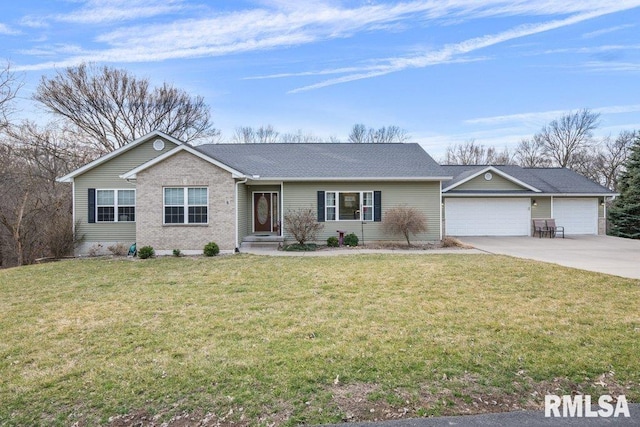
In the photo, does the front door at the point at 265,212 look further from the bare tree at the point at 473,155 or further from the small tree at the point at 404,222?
the bare tree at the point at 473,155

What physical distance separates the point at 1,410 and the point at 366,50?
17.9m

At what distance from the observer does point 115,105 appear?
80.9ft

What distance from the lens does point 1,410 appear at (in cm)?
320

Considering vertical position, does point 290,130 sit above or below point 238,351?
above

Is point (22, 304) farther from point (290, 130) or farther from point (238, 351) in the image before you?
point (290, 130)

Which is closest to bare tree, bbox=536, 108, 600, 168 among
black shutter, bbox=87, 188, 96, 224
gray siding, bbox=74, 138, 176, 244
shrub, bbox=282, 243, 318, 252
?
shrub, bbox=282, 243, 318, 252

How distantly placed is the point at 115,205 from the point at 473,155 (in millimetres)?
37411

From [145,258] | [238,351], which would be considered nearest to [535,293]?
[238,351]

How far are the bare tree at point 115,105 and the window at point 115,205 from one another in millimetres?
11348

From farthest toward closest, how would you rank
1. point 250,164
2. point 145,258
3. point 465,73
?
point 465,73 → point 250,164 → point 145,258

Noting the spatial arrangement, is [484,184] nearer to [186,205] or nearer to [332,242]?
[332,242]

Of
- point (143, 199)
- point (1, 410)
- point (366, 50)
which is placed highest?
point (366, 50)

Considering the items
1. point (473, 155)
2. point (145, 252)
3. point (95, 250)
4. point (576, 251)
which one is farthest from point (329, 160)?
point (473, 155)

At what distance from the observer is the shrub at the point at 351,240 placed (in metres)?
15.2
